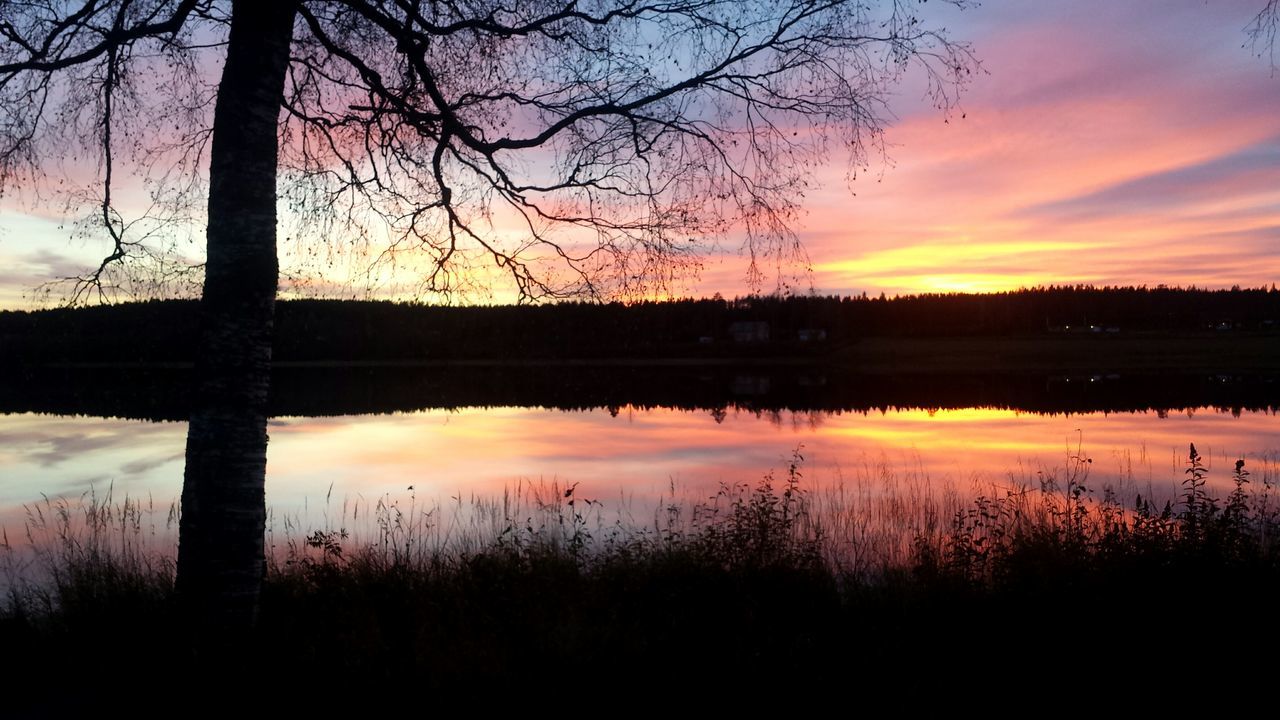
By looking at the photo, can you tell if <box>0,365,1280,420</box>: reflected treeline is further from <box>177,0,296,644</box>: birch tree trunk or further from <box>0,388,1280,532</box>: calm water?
<box>177,0,296,644</box>: birch tree trunk

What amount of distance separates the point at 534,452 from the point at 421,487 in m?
7.97

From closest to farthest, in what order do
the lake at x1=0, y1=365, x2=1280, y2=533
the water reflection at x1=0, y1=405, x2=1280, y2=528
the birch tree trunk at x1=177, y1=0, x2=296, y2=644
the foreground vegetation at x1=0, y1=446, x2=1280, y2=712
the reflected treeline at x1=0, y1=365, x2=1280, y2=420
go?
the foreground vegetation at x1=0, y1=446, x2=1280, y2=712, the birch tree trunk at x1=177, y1=0, x2=296, y2=644, the lake at x1=0, y1=365, x2=1280, y2=533, the water reflection at x1=0, y1=405, x2=1280, y2=528, the reflected treeline at x1=0, y1=365, x2=1280, y2=420

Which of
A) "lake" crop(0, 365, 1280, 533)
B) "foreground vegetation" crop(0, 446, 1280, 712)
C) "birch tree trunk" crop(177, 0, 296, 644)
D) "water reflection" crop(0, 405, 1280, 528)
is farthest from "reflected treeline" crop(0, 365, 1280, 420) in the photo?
"birch tree trunk" crop(177, 0, 296, 644)

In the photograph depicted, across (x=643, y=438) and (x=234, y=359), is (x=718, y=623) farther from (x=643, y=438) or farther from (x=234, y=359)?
(x=643, y=438)

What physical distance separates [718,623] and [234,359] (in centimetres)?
380

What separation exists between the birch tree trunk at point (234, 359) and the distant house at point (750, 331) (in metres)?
108

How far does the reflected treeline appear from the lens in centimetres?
4456

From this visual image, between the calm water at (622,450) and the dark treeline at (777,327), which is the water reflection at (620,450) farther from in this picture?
the dark treeline at (777,327)

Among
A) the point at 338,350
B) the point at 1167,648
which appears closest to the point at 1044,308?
the point at 338,350

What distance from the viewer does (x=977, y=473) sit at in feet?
64.6

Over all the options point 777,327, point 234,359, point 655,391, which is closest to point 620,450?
point 234,359

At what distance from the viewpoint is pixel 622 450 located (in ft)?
89.5

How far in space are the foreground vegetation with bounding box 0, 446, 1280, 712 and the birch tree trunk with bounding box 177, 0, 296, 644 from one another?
458 millimetres

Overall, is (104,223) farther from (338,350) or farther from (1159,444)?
(338,350)
